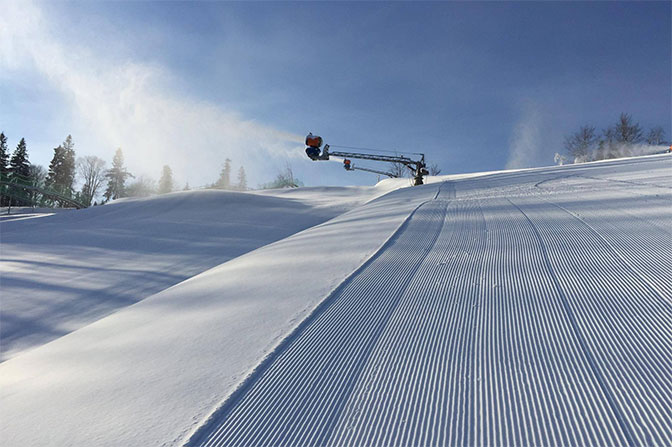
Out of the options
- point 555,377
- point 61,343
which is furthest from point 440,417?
point 61,343

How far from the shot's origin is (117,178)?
51.1 meters

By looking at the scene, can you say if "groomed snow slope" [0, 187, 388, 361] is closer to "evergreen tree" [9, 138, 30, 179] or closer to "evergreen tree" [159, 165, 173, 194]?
"evergreen tree" [9, 138, 30, 179]

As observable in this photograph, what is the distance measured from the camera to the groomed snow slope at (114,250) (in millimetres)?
4438

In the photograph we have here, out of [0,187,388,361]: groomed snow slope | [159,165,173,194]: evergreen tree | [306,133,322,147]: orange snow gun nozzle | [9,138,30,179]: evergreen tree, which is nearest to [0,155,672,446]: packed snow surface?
[0,187,388,361]: groomed snow slope

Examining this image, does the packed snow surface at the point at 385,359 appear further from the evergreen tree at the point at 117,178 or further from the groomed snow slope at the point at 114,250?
the evergreen tree at the point at 117,178

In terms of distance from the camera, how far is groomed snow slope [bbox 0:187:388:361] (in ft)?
14.6

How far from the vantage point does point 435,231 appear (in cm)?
516

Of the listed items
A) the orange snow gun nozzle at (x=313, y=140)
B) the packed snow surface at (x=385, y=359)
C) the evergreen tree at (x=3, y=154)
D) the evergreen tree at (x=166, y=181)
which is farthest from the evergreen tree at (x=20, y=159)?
the packed snow surface at (x=385, y=359)

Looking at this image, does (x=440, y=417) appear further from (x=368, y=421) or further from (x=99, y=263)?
(x=99, y=263)

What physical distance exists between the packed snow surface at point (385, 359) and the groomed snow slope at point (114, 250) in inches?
57.6

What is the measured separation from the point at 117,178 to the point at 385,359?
57954mm

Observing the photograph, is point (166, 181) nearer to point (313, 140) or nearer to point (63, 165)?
point (63, 165)

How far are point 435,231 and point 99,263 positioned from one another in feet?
18.0

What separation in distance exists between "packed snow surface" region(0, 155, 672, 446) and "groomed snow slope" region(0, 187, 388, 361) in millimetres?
1464
